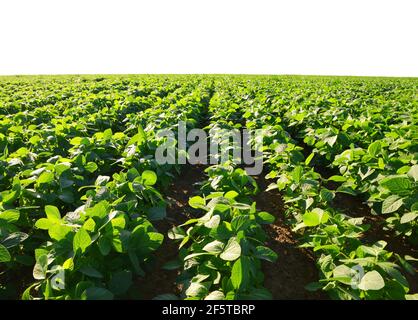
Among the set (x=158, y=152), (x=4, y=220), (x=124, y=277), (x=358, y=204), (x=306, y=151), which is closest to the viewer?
(x=124, y=277)

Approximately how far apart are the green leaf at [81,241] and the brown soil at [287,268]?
59.2 inches

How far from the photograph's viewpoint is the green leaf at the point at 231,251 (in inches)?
69.7

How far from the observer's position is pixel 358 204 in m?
4.01

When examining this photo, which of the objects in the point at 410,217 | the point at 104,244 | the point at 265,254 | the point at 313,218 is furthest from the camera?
the point at 410,217

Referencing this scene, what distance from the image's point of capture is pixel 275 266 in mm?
2838

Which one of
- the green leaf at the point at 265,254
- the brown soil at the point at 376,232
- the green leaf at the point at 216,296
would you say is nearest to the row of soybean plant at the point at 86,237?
the green leaf at the point at 216,296

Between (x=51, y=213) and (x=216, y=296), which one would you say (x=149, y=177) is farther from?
(x=216, y=296)

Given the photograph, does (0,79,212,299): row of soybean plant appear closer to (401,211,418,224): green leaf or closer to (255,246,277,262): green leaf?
(255,246,277,262): green leaf

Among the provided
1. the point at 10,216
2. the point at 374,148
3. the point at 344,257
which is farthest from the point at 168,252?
the point at 374,148

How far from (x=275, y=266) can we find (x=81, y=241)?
1.75 m

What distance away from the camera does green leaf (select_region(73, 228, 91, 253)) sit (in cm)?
178
